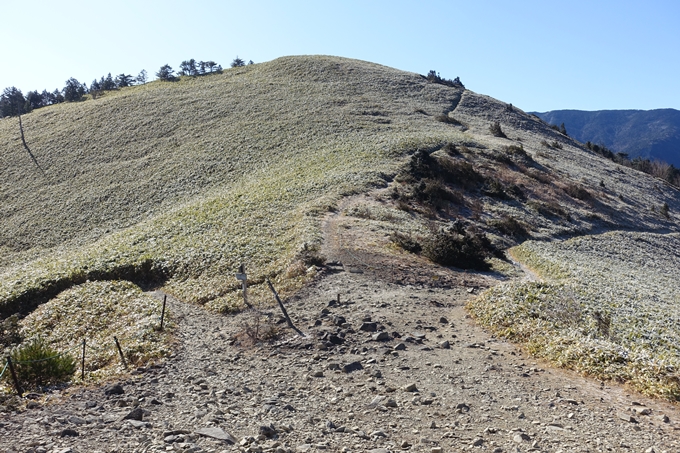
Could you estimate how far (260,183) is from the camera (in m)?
41.2

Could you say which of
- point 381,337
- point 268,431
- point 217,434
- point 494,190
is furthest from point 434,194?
point 217,434

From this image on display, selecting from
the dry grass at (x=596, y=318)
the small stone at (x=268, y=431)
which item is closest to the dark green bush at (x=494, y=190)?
the dry grass at (x=596, y=318)

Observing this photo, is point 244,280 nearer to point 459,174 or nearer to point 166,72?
point 459,174

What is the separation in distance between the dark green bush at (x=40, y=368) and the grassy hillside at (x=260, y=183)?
108 inches

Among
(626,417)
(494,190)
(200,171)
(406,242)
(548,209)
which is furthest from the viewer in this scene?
(200,171)

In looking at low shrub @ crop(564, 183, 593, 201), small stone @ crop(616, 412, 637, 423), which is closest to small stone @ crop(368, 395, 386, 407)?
small stone @ crop(616, 412, 637, 423)

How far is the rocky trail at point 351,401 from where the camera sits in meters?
8.95

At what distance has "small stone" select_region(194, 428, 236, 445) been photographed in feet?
29.6

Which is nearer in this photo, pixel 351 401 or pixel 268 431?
pixel 268 431

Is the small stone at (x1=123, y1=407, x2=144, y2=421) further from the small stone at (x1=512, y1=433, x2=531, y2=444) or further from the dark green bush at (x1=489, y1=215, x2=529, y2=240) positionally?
the dark green bush at (x1=489, y1=215, x2=529, y2=240)

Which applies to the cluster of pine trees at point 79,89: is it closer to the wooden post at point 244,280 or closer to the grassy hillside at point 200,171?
the grassy hillside at point 200,171

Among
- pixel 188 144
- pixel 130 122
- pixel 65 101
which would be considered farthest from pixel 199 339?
pixel 65 101

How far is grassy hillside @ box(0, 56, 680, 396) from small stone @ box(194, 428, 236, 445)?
6314 millimetres

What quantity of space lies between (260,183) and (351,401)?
104 ft
